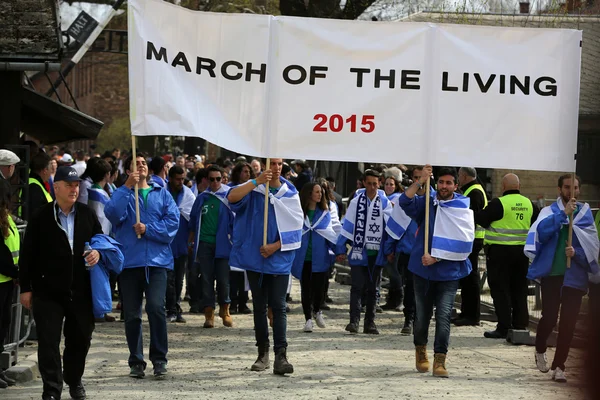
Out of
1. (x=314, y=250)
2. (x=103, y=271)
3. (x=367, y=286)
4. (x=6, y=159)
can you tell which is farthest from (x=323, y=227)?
(x=103, y=271)

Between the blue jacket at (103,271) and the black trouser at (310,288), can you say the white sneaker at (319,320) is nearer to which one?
the black trouser at (310,288)

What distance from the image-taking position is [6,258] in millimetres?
9125

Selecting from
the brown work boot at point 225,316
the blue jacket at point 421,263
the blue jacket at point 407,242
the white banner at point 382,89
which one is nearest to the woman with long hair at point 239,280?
the brown work boot at point 225,316

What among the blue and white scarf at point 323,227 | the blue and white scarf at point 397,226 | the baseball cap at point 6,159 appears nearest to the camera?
the baseball cap at point 6,159

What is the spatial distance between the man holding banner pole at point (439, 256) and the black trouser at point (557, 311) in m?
0.83

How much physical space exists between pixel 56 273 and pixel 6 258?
865 mm

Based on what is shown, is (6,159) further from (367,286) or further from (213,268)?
(367,286)

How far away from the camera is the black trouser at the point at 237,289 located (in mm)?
15586

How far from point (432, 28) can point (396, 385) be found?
3299mm

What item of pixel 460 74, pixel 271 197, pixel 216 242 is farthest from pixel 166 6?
pixel 216 242

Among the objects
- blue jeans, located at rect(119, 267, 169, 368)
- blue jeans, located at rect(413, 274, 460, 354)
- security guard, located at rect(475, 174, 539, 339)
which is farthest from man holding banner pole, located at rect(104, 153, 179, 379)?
security guard, located at rect(475, 174, 539, 339)

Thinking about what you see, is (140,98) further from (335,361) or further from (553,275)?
(553,275)

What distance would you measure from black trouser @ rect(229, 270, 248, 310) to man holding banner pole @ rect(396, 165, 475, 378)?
5.20 m

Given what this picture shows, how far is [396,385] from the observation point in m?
9.91
